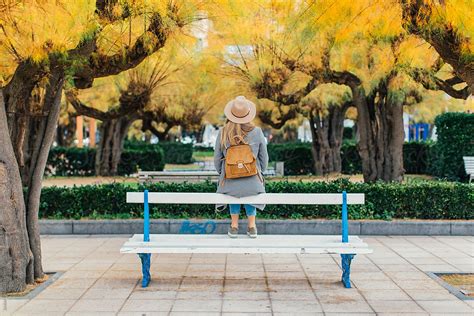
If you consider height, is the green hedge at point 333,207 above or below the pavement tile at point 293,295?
above

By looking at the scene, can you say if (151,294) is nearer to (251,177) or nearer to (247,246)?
(247,246)

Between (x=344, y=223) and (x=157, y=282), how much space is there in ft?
6.90

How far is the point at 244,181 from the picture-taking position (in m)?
7.12

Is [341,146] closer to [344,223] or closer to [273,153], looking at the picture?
[273,153]

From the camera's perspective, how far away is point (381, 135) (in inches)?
573

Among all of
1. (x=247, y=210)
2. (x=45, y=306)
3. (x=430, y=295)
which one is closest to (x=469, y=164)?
(x=247, y=210)

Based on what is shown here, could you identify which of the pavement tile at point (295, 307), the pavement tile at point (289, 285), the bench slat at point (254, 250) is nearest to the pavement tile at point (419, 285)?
the bench slat at point (254, 250)

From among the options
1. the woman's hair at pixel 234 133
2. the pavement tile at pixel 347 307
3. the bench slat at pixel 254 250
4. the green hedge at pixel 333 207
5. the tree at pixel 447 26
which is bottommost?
the pavement tile at pixel 347 307

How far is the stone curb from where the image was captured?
33.5 ft

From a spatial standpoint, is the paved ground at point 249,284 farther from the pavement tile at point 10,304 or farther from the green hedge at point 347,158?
A: the green hedge at point 347,158

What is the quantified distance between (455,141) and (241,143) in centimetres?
1341

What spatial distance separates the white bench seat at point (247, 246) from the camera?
648cm

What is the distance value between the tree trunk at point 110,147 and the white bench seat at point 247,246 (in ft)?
56.9

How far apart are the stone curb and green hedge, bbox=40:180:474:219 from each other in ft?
1.33
